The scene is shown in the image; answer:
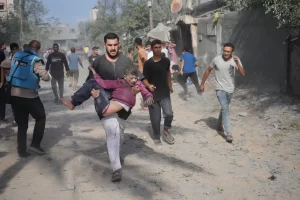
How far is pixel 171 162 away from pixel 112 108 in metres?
1.42

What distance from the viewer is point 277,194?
3.70m

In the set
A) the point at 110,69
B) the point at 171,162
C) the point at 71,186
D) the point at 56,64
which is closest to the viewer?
the point at 71,186

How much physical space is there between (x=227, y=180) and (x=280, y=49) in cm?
545

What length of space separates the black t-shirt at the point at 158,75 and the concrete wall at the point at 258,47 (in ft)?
14.1

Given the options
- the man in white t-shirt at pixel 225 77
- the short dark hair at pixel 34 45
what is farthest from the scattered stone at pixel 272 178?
the short dark hair at pixel 34 45

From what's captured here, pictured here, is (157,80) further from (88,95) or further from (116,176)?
(116,176)

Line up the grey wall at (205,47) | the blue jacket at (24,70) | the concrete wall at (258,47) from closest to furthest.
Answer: the blue jacket at (24,70) → the concrete wall at (258,47) → the grey wall at (205,47)

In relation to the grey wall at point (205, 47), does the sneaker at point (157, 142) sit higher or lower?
lower

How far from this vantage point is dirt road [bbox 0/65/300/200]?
3688 millimetres

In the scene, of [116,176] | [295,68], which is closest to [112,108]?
[116,176]

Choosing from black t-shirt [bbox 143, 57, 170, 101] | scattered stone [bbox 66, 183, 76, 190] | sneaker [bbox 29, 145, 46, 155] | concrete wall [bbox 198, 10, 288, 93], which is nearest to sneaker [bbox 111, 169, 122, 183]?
scattered stone [bbox 66, 183, 76, 190]

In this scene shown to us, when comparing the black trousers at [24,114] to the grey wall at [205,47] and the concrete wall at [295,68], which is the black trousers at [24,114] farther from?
the grey wall at [205,47]

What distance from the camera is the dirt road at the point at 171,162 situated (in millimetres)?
3688

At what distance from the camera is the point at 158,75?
521cm
